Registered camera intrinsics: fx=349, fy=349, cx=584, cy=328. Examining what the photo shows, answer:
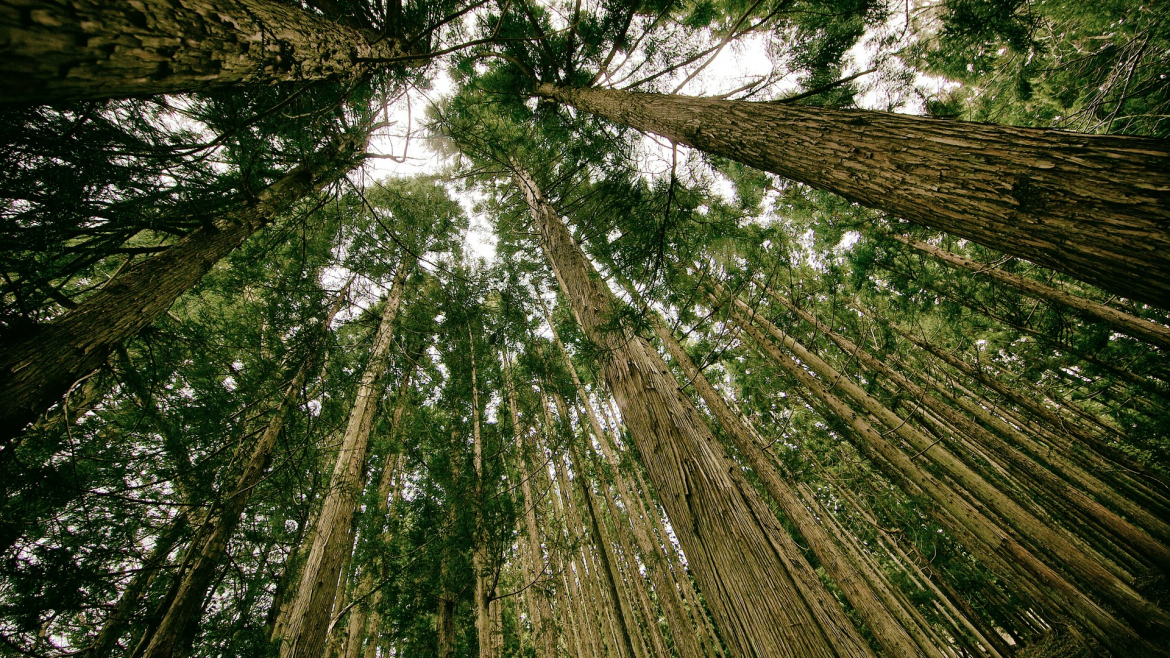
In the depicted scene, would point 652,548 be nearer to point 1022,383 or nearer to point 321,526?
point 321,526

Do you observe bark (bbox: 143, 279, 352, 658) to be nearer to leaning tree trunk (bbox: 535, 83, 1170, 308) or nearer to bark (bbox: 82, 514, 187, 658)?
bark (bbox: 82, 514, 187, 658)

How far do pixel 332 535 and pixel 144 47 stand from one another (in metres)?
4.07

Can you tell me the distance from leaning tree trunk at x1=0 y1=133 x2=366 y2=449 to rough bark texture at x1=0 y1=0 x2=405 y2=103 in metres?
1.05

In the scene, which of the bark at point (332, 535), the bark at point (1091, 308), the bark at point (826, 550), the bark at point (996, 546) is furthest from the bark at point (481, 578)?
the bark at point (1091, 308)

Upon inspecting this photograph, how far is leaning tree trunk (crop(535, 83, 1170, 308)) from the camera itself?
85 cm

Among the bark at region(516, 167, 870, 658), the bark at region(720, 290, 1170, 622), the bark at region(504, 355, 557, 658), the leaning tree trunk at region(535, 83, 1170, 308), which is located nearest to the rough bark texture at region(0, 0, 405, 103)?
the bark at region(516, 167, 870, 658)

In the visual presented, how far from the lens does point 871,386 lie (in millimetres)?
7398

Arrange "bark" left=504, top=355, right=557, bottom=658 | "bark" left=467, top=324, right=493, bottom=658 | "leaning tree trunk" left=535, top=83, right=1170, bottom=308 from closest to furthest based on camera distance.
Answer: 1. "leaning tree trunk" left=535, top=83, right=1170, bottom=308
2. "bark" left=467, top=324, right=493, bottom=658
3. "bark" left=504, top=355, right=557, bottom=658

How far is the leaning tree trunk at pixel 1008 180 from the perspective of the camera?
0.85 metres

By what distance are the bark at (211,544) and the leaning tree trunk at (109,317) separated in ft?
3.71

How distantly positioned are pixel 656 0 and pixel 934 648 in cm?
1344

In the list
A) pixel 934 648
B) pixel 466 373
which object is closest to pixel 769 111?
pixel 466 373

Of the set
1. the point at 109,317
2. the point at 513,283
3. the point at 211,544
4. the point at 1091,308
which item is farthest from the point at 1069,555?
the point at 109,317

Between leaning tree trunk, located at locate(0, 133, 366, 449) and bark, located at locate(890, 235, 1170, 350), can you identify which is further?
bark, located at locate(890, 235, 1170, 350)
